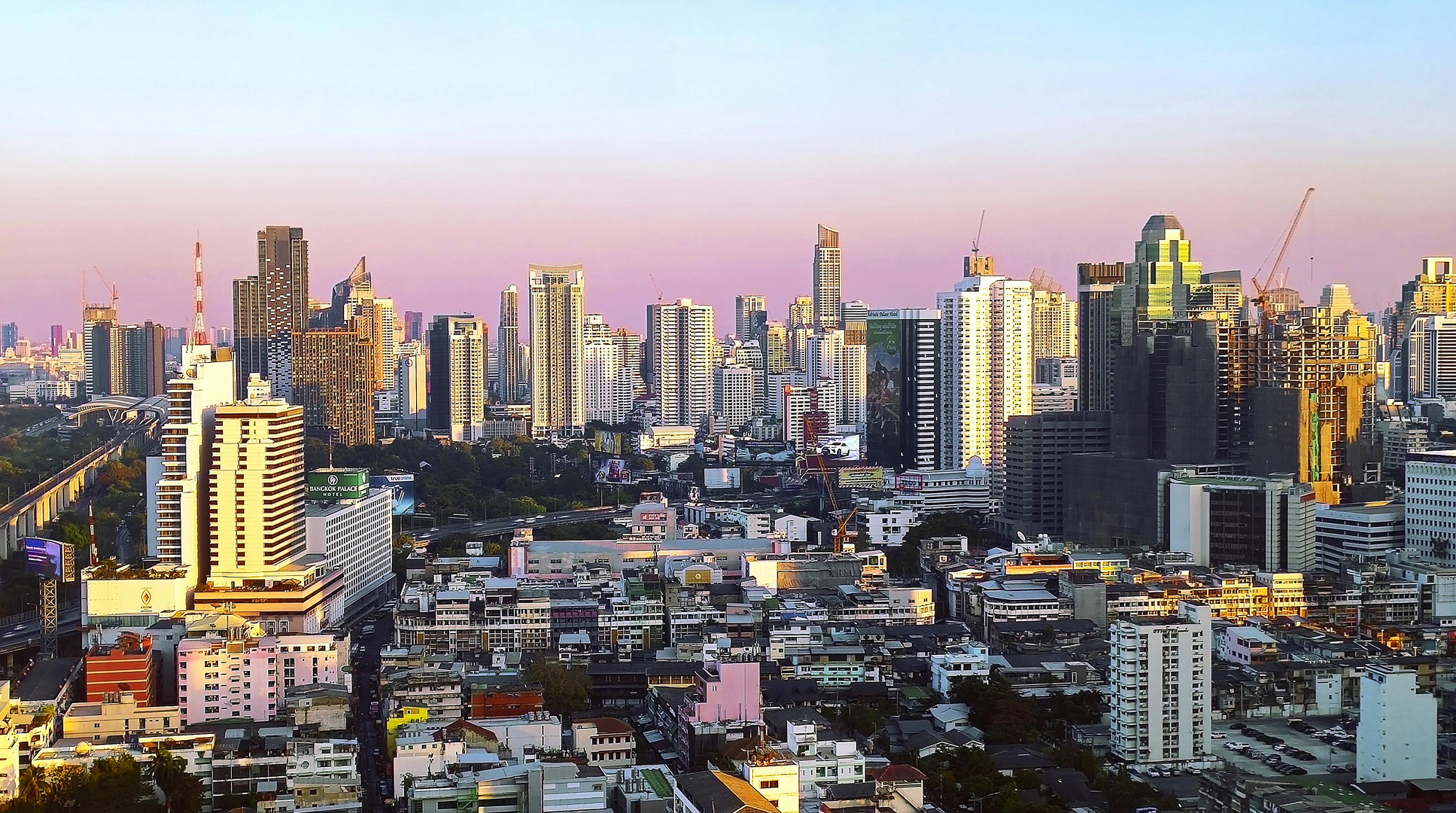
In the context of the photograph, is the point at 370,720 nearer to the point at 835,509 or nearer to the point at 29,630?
the point at 29,630

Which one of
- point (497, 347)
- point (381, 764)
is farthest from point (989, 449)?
point (497, 347)

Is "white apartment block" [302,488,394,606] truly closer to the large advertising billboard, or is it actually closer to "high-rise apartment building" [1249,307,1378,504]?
"high-rise apartment building" [1249,307,1378,504]

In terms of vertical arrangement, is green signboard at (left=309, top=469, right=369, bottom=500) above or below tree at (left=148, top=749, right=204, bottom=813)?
above

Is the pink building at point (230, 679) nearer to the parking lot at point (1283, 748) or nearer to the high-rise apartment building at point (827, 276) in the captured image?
the parking lot at point (1283, 748)

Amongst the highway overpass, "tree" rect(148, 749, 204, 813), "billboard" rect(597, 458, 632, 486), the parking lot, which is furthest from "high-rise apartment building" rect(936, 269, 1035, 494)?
"tree" rect(148, 749, 204, 813)

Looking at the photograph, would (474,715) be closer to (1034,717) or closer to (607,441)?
(1034,717)

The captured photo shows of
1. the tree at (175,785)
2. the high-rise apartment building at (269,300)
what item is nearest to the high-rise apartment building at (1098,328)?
the high-rise apartment building at (269,300)
